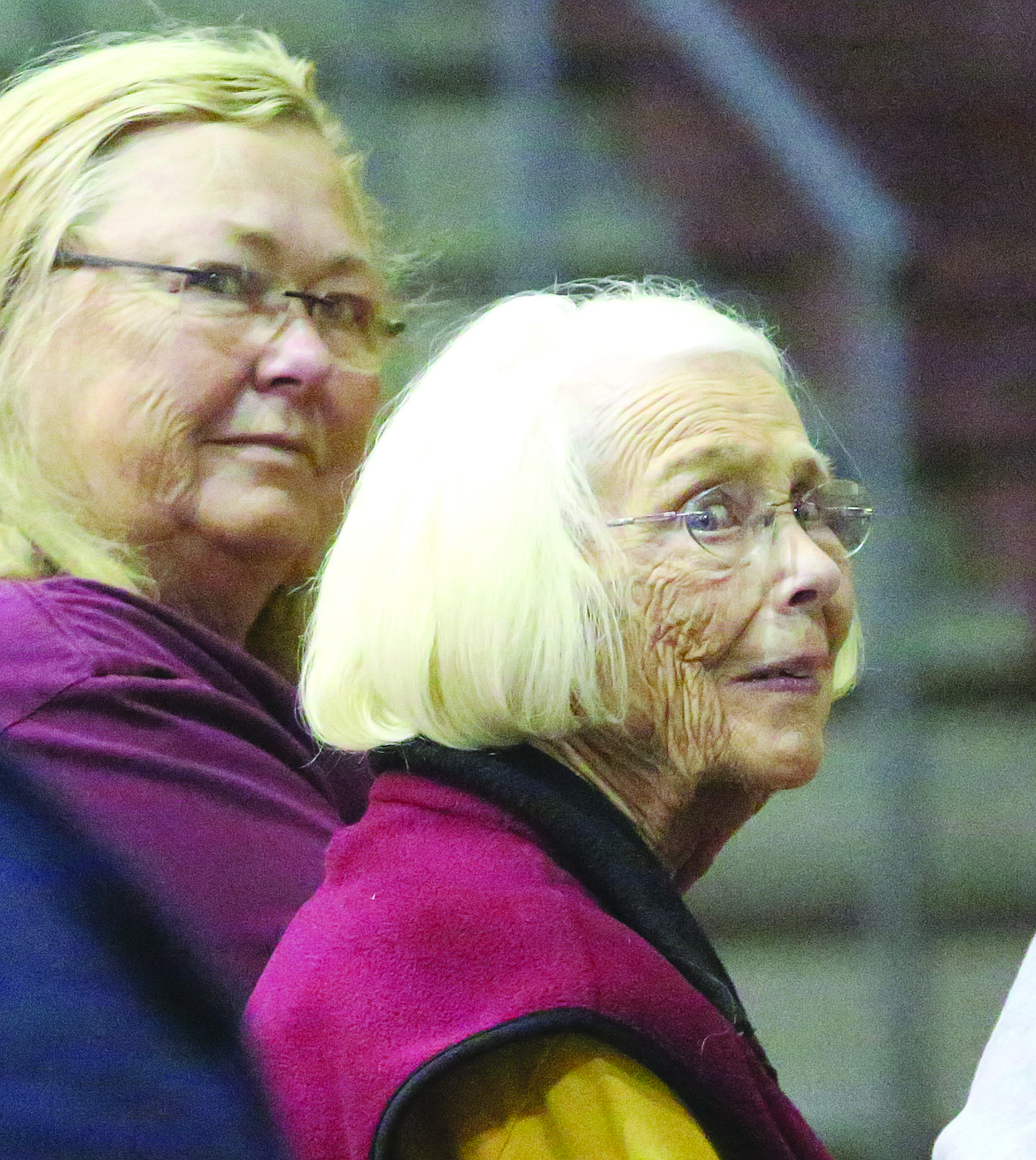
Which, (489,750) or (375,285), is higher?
(375,285)

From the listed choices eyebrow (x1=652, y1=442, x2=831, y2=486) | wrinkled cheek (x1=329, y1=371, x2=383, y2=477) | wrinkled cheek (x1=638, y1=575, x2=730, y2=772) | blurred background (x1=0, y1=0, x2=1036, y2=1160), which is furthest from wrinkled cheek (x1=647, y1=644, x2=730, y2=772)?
blurred background (x1=0, y1=0, x2=1036, y2=1160)

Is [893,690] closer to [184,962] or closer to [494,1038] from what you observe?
[494,1038]

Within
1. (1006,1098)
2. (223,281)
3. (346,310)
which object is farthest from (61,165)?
(1006,1098)

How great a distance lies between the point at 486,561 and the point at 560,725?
115 millimetres

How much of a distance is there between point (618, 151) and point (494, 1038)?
104 centimetres

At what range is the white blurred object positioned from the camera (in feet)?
2.74

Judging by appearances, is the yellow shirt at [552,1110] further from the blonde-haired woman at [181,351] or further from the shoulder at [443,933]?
the blonde-haired woman at [181,351]

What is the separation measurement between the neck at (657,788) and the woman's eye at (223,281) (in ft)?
1.86

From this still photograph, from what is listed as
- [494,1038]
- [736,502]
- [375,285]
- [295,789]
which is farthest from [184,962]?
[375,285]

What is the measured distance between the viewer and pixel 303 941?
1.03m

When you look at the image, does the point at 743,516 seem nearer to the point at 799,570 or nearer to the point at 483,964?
the point at 799,570

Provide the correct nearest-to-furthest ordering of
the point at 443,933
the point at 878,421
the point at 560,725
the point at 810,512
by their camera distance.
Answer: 1. the point at 443,933
2. the point at 560,725
3. the point at 810,512
4. the point at 878,421

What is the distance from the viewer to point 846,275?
5.53 feet

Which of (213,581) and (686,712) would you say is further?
(213,581)
